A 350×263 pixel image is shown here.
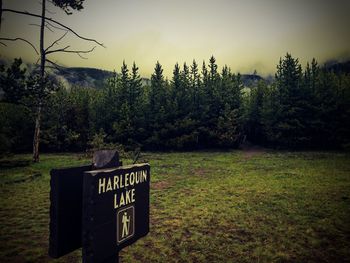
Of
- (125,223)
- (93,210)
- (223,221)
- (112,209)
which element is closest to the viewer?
(93,210)

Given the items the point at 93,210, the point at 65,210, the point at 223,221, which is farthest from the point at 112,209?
the point at 223,221

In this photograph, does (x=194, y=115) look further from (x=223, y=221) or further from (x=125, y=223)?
(x=125, y=223)

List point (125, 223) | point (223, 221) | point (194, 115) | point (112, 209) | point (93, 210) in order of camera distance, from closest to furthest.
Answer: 1. point (93, 210)
2. point (112, 209)
3. point (125, 223)
4. point (223, 221)
5. point (194, 115)

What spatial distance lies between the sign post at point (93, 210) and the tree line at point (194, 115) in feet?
106

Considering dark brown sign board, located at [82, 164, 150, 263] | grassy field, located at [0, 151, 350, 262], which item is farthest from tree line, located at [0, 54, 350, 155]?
dark brown sign board, located at [82, 164, 150, 263]

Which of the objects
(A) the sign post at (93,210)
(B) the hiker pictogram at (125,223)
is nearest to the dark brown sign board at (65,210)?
(A) the sign post at (93,210)

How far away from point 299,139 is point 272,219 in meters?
31.5

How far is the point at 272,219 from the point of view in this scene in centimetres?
854

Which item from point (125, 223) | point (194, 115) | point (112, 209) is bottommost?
point (125, 223)

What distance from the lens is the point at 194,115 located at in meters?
40.2

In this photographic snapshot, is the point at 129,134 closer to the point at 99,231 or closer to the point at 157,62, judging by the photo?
the point at 157,62

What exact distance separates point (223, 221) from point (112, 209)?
642 cm

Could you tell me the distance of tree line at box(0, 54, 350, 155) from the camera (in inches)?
1461

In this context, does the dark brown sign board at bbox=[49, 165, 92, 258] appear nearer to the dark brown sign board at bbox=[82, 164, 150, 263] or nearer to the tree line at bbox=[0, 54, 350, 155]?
the dark brown sign board at bbox=[82, 164, 150, 263]
